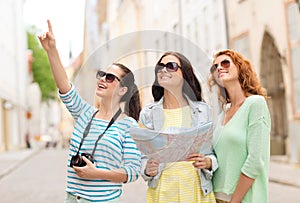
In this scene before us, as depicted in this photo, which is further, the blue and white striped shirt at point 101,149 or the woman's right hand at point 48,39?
the woman's right hand at point 48,39

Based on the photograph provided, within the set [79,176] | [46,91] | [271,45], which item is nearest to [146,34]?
[79,176]

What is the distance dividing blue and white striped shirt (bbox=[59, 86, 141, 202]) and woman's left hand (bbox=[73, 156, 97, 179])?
0.04 meters

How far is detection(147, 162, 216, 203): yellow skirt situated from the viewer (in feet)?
8.52

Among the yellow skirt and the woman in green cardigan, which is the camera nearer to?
the yellow skirt

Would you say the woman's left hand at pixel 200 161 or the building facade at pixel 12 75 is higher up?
the building facade at pixel 12 75

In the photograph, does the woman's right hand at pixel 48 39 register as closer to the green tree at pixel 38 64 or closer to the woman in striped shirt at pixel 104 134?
the woman in striped shirt at pixel 104 134

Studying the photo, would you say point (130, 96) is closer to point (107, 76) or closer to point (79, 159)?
point (107, 76)

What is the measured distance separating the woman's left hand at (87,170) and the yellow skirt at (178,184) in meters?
0.32

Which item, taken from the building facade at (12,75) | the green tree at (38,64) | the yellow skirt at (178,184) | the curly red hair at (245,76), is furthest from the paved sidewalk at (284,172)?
the green tree at (38,64)

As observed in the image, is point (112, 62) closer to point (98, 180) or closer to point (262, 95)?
point (98, 180)

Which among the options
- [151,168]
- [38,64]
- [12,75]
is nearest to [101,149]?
[151,168]

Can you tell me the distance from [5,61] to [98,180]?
35.9 metres

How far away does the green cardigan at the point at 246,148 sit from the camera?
2.61m

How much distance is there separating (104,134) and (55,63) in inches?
18.0
